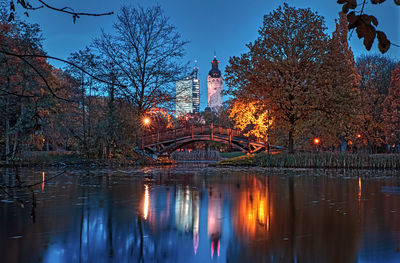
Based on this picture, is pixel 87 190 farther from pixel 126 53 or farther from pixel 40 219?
pixel 126 53

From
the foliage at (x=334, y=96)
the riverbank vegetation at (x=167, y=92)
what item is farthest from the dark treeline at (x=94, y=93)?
the foliage at (x=334, y=96)

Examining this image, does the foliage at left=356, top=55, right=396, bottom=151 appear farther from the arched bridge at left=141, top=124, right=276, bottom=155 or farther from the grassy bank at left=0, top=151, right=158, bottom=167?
the grassy bank at left=0, top=151, right=158, bottom=167

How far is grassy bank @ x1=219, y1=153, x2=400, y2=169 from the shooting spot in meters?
A: 26.0

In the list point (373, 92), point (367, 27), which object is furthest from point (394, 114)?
point (367, 27)

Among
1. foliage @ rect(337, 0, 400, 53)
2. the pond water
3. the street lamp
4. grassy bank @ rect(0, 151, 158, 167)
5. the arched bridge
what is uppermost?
the street lamp

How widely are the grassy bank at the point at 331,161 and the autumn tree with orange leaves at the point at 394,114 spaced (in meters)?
19.2

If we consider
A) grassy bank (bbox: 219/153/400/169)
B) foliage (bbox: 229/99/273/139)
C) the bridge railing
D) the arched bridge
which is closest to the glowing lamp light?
the arched bridge

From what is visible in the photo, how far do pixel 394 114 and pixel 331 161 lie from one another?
824 inches

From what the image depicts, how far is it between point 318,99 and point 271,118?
15.4 ft

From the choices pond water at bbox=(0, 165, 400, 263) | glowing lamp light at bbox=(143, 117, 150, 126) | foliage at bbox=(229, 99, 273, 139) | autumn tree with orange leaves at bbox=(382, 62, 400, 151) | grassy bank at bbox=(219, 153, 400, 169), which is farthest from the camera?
autumn tree with orange leaves at bbox=(382, 62, 400, 151)

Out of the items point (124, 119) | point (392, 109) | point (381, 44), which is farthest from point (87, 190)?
point (392, 109)

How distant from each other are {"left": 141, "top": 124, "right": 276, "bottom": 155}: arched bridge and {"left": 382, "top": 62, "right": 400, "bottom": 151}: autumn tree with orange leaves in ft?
55.1

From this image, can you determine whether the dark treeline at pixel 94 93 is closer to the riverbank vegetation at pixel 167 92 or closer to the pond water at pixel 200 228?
the riverbank vegetation at pixel 167 92

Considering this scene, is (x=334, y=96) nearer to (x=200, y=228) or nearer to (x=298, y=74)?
(x=298, y=74)
